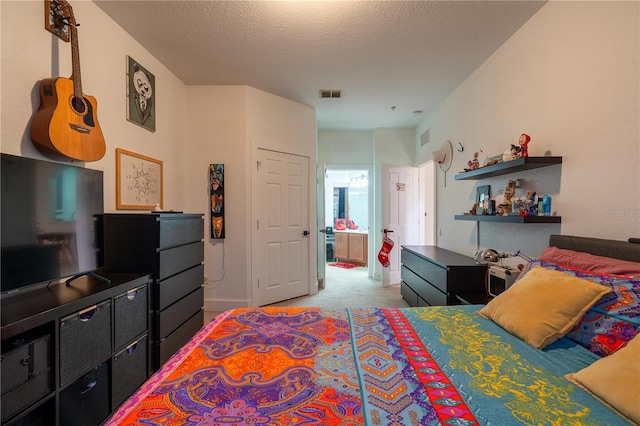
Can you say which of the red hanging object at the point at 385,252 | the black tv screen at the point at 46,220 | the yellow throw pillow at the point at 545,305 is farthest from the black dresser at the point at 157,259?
the red hanging object at the point at 385,252

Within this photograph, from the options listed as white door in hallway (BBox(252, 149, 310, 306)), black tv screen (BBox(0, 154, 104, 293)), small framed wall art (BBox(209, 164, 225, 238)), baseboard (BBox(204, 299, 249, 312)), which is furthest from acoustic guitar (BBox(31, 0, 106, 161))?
baseboard (BBox(204, 299, 249, 312))

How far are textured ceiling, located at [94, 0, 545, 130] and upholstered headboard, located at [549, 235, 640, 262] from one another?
1.65m

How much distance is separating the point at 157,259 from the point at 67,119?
99cm

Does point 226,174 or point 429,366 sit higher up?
point 226,174

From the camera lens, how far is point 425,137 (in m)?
4.29

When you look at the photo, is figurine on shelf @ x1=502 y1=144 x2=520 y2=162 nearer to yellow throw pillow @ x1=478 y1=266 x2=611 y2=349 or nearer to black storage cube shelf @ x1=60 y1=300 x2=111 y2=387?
yellow throw pillow @ x1=478 y1=266 x2=611 y2=349

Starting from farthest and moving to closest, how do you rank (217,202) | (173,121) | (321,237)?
1. (321,237)
2. (217,202)
3. (173,121)

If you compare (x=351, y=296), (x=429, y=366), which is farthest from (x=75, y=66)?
(x=351, y=296)

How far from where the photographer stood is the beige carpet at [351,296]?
11.9 feet

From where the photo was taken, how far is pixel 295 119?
382 cm

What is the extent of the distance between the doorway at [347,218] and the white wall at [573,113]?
3782mm

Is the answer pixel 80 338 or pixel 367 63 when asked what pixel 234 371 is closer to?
pixel 80 338

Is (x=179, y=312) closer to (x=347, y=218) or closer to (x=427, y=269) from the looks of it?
(x=427, y=269)

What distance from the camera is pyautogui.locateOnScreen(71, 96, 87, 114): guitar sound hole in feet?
5.46
